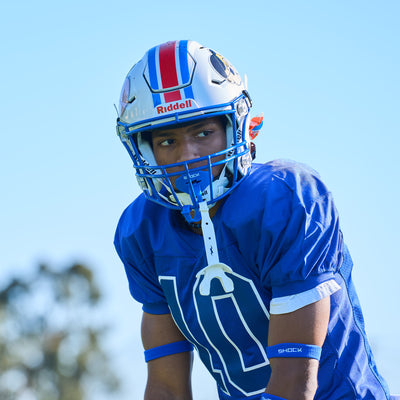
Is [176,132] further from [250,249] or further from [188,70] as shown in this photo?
[250,249]

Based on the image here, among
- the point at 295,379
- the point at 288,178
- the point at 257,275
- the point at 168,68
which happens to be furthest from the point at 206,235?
the point at 168,68

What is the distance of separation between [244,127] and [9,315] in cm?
2113

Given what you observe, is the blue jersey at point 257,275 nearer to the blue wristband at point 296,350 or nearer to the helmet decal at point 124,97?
the blue wristband at point 296,350

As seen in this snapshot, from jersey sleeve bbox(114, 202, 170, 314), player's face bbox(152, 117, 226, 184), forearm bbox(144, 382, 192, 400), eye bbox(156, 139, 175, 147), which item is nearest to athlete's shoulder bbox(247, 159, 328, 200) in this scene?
player's face bbox(152, 117, 226, 184)

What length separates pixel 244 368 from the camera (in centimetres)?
420

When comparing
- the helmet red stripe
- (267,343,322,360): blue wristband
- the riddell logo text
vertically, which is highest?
the helmet red stripe

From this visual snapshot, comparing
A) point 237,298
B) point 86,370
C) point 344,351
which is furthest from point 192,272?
point 86,370

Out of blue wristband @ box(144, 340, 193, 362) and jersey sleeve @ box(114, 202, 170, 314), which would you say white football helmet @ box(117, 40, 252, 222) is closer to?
jersey sleeve @ box(114, 202, 170, 314)

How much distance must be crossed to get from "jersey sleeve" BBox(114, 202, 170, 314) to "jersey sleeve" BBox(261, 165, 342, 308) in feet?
2.33

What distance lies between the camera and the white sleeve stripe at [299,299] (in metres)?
3.77

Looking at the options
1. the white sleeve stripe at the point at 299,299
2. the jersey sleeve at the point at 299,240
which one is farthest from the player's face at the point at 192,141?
the white sleeve stripe at the point at 299,299

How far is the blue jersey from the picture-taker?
12.5 feet

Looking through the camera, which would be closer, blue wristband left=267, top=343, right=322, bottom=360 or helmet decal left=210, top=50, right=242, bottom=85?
blue wristband left=267, top=343, right=322, bottom=360

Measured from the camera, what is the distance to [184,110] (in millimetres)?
4137
